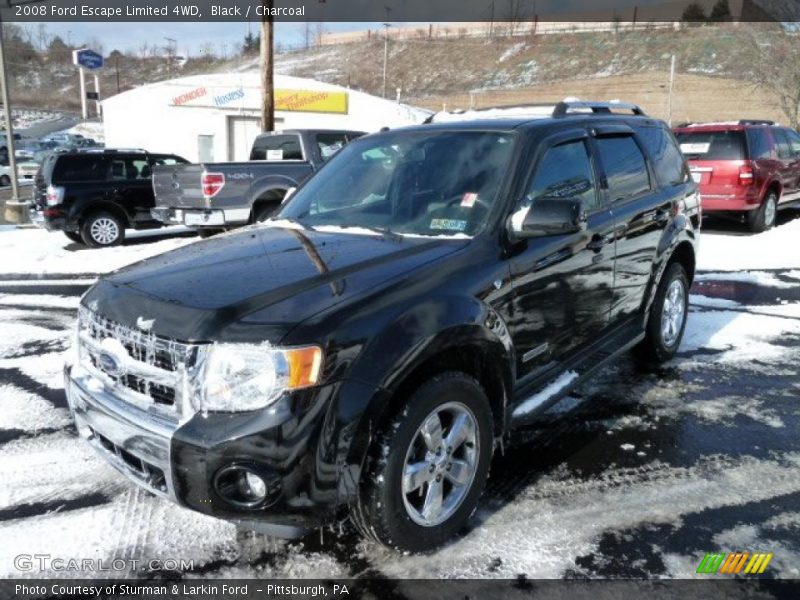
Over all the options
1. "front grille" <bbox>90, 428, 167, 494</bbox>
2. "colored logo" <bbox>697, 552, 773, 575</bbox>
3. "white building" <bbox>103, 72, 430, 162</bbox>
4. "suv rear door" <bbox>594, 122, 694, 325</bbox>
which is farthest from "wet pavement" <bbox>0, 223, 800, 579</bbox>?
"white building" <bbox>103, 72, 430, 162</bbox>

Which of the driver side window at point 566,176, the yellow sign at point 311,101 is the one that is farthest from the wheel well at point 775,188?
the yellow sign at point 311,101

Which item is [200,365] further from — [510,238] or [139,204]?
[139,204]

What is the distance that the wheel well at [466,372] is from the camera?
8.63ft

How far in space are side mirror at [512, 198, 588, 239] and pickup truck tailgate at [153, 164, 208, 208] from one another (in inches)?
283

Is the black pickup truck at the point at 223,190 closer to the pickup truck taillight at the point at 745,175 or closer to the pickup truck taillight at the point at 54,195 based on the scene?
the pickup truck taillight at the point at 54,195

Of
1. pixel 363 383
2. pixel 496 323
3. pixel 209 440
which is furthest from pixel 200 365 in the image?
pixel 496 323

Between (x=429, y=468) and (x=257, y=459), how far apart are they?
2.64 feet

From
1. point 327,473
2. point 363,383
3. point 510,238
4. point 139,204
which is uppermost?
point 510,238

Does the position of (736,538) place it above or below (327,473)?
below

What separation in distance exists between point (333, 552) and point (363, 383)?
38.3 inches

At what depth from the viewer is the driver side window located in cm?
356

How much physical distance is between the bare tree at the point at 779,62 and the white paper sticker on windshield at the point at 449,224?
27.7 meters

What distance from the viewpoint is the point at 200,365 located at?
2398 millimetres

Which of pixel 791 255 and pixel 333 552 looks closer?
pixel 333 552
